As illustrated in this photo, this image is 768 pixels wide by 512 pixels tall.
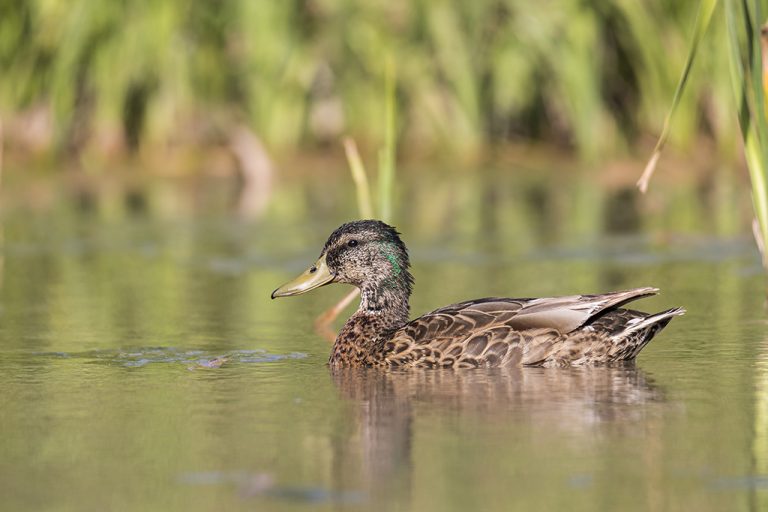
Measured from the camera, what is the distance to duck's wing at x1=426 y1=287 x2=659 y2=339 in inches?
273

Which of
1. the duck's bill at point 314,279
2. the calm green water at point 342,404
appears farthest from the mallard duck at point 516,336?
the duck's bill at point 314,279

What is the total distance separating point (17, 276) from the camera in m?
10.5

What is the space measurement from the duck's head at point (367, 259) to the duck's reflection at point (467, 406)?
73cm

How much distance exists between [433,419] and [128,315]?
134 inches

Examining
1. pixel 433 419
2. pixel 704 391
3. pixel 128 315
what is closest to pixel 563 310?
pixel 704 391

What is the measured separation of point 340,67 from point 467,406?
9.23 m

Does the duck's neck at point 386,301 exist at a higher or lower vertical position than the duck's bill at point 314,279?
lower

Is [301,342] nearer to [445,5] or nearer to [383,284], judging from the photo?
[383,284]

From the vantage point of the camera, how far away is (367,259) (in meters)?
7.72

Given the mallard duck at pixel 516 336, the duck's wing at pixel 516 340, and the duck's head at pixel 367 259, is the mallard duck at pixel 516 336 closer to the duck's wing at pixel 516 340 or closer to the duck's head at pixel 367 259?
the duck's wing at pixel 516 340

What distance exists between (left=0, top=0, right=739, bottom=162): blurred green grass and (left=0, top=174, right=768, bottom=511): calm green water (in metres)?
4.11

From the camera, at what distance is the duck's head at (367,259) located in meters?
7.71

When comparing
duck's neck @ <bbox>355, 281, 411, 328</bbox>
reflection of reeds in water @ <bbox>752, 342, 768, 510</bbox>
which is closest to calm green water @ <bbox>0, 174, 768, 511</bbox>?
reflection of reeds in water @ <bbox>752, 342, 768, 510</bbox>

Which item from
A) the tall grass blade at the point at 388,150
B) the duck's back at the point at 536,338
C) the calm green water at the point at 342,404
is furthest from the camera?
the tall grass blade at the point at 388,150
